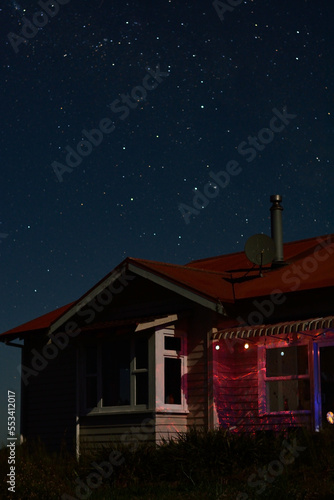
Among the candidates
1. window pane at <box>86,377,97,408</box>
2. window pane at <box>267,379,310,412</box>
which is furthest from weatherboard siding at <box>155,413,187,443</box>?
window pane at <box>86,377,97,408</box>

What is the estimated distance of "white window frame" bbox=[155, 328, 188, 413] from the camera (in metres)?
16.1

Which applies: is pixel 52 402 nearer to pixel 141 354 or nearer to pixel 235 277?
pixel 141 354

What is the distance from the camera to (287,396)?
16734 mm

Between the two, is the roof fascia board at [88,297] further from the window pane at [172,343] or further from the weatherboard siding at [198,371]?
the weatherboard siding at [198,371]

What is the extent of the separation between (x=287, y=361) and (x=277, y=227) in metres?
3.21

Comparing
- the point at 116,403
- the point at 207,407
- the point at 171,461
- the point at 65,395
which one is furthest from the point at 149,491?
the point at 65,395

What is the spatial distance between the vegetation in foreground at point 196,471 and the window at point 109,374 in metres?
3.50

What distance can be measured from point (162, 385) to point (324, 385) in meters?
5.12

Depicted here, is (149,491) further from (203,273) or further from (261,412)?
(203,273)

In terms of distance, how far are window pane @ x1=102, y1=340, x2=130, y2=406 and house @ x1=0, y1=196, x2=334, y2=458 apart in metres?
0.03

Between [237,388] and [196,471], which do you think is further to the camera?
[237,388]

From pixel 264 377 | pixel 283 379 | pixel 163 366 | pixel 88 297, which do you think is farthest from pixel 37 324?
pixel 283 379

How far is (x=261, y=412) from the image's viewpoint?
15.7 metres

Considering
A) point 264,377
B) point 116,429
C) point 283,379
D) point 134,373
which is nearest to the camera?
point 283,379
